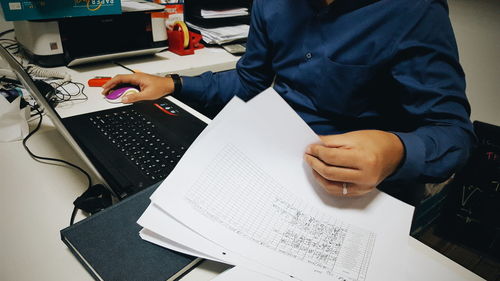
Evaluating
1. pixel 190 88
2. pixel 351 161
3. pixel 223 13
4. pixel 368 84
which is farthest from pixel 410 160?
pixel 223 13

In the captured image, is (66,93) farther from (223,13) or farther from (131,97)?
(223,13)

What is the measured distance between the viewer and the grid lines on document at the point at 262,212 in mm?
462

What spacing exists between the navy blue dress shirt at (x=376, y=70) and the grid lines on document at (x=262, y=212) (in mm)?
192

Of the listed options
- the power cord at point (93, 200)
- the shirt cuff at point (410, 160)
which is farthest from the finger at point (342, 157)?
the power cord at point (93, 200)

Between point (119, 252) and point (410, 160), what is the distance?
49cm

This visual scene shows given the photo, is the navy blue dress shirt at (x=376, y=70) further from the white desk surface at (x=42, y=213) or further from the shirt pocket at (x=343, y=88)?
the white desk surface at (x=42, y=213)

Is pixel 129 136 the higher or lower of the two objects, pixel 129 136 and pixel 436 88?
the lower

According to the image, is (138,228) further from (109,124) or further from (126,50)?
(126,50)

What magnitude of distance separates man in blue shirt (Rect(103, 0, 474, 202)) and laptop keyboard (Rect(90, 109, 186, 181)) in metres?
0.14

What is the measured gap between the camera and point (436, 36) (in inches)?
26.0

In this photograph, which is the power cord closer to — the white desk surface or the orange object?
the white desk surface

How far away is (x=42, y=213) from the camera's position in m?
0.52

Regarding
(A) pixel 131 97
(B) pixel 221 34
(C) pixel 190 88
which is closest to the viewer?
(A) pixel 131 97

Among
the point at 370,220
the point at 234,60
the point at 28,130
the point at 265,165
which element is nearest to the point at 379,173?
the point at 370,220
